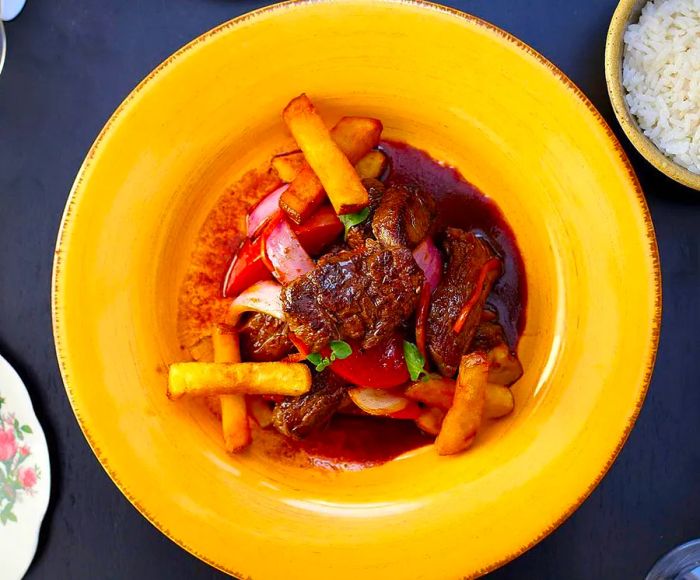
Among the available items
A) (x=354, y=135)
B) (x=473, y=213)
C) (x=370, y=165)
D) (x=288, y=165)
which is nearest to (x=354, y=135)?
(x=354, y=135)

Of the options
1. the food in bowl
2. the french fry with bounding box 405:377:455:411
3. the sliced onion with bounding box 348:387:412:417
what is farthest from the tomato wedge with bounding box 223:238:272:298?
the french fry with bounding box 405:377:455:411

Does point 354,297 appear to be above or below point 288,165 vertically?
below

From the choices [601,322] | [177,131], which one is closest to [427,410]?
[601,322]

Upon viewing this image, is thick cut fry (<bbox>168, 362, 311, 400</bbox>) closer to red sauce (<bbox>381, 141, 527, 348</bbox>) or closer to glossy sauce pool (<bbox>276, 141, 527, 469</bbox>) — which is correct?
glossy sauce pool (<bbox>276, 141, 527, 469</bbox>)

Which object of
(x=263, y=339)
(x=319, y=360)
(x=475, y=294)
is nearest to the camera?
(x=319, y=360)

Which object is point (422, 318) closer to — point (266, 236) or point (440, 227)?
point (440, 227)
